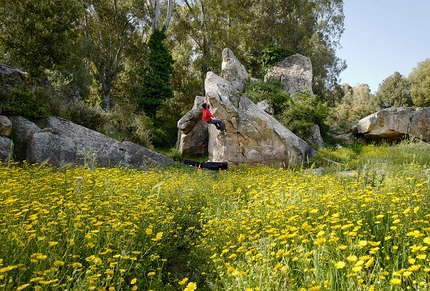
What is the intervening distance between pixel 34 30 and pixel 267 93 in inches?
468

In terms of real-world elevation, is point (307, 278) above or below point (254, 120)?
below

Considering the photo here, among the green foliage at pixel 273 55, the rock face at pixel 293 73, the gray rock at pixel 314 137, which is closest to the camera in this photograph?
the gray rock at pixel 314 137

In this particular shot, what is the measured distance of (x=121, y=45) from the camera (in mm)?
23391

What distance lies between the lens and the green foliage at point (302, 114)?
603 inches

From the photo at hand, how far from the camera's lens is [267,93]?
17.3 meters

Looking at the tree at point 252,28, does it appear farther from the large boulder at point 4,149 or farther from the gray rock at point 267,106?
the large boulder at point 4,149

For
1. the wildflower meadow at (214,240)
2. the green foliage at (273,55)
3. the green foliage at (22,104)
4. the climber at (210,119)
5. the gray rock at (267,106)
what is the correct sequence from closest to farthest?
the wildflower meadow at (214,240), the green foliage at (22,104), the climber at (210,119), the gray rock at (267,106), the green foliage at (273,55)

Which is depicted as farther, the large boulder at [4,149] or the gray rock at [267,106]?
the gray rock at [267,106]

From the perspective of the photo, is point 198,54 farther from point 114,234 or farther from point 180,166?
point 114,234

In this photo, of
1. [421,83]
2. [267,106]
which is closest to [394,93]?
[421,83]

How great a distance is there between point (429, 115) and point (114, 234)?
20304 mm

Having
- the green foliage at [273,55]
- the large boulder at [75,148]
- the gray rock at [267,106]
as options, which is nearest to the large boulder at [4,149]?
the large boulder at [75,148]

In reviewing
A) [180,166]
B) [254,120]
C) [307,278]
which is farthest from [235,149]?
[307,278]

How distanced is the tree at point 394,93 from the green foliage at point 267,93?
90.5ft
